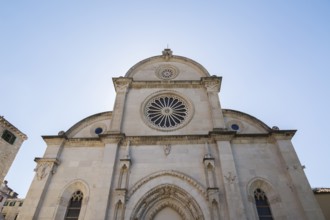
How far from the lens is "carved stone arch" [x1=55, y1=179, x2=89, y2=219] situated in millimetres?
11961

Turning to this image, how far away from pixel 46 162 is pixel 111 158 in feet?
12.9

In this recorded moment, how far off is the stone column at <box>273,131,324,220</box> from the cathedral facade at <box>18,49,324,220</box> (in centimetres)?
5

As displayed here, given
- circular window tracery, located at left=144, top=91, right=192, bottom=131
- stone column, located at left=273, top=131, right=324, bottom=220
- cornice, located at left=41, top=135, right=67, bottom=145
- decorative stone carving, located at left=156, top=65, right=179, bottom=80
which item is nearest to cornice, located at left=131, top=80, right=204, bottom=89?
circular window tracery, located at left=144, top=91, right=192, bottom=131

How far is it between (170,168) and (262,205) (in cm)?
524

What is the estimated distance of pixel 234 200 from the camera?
11.3 meters

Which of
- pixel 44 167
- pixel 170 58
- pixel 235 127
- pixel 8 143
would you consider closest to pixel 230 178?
pixel 235 127

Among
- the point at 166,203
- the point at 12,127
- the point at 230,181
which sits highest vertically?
the point at 12,127

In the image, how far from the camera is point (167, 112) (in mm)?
16125

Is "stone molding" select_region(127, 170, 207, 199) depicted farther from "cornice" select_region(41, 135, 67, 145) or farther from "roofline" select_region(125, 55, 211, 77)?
"roofline" select_region(125, 55, 211, 77)

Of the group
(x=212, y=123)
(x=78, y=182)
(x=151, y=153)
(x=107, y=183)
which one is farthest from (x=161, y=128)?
(x=78, y=182)

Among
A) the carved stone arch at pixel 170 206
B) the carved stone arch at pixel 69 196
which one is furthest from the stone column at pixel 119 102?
the carved stone arch at pixel 170 206

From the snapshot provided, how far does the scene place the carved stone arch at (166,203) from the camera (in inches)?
458

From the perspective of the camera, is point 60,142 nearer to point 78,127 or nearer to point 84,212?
point 78,127

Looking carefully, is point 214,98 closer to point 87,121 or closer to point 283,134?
point 283,134
